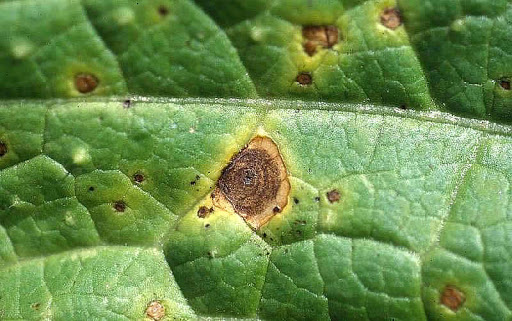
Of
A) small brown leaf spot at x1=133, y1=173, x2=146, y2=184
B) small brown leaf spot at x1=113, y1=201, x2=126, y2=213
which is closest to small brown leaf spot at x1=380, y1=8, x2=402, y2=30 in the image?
small brown leaf spot at x1=133, y1=173, x2=146, y2=184

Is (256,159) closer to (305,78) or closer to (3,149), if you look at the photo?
(305,78)

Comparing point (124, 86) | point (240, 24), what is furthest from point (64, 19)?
point (240, 24)

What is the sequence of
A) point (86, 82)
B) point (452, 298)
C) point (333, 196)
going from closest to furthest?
point (452, 298) → point (333, 196) → point (86, 82)

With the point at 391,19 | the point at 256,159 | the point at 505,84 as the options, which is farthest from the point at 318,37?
the point at 505,84

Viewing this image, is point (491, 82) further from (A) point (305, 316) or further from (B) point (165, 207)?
(B) point (165, 207)

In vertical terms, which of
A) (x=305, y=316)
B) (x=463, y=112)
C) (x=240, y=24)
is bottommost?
(x=305, y=316)

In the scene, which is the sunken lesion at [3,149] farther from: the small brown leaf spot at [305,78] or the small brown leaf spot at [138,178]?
the small brown leaf spot at [305,78]
